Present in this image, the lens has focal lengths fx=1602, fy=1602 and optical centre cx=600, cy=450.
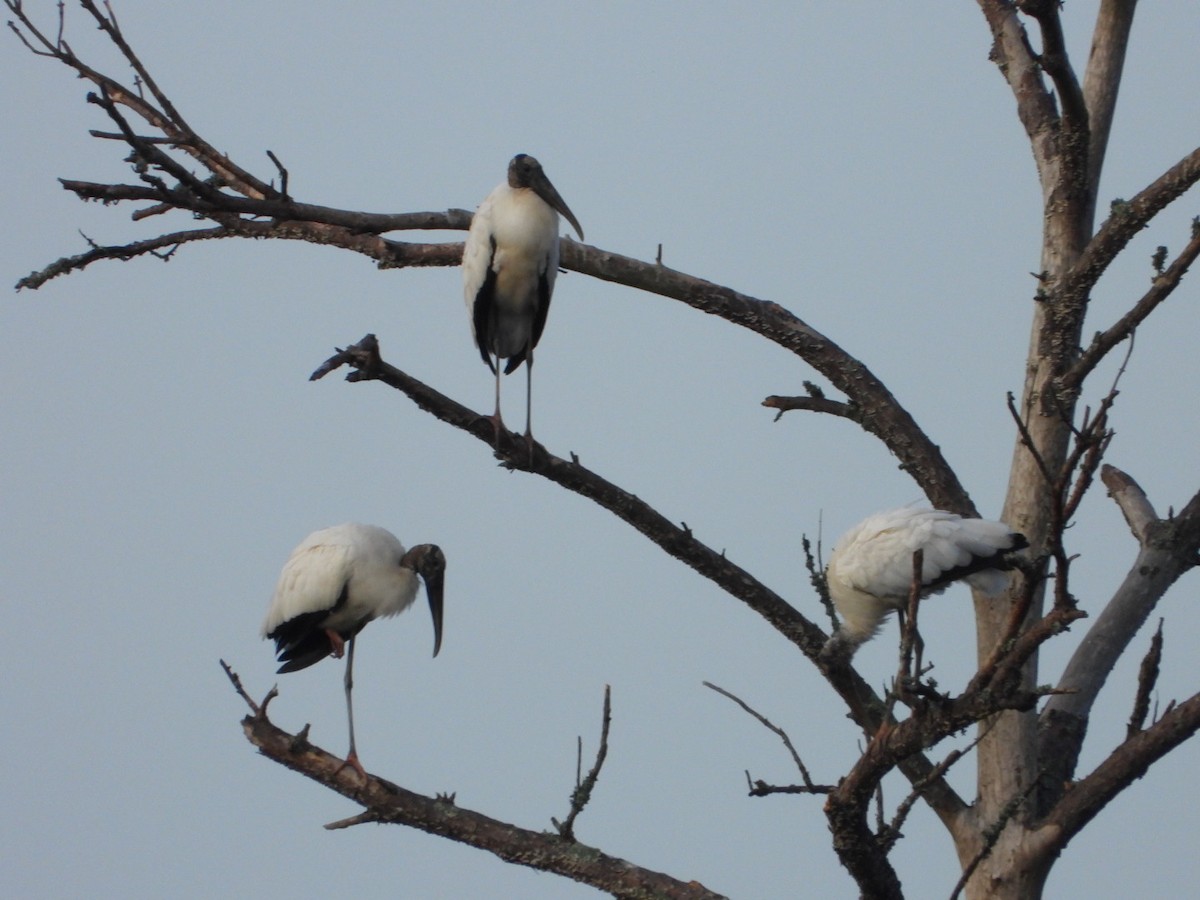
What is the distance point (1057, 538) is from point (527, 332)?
3.55 metres

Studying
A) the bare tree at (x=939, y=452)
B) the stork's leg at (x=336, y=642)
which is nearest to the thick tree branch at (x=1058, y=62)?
the bare tree at (x=939, y=452)

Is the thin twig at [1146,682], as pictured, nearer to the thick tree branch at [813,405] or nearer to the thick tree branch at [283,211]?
the thick tree branch at [813,405]

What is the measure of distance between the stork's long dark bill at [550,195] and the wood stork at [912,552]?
1728 millimetres

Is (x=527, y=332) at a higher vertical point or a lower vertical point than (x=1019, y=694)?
higher

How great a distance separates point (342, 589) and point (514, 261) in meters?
1.49

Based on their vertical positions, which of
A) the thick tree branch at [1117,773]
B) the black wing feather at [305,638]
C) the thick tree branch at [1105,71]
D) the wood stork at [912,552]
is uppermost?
the thick tree branch at [1105,71]

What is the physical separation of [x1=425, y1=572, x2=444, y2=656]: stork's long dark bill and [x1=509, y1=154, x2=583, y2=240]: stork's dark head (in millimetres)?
1589

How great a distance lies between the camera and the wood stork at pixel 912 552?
18.5 feet

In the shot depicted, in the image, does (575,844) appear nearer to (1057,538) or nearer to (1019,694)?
(1019,694)

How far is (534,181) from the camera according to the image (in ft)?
21.8

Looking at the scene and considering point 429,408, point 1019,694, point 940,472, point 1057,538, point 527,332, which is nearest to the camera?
point 1057,538

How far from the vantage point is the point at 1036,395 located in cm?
581

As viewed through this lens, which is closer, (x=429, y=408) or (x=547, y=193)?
(x=429, y=408)

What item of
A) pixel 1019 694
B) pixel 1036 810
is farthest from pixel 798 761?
pixel 1036 810
